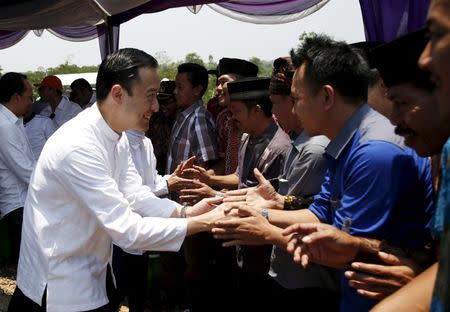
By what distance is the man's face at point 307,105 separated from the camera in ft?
6.77

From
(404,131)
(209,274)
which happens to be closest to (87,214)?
(404,131)

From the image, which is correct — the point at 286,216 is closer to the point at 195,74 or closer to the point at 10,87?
the point at 195,74

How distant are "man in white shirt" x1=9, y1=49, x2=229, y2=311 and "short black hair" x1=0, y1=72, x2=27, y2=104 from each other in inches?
120

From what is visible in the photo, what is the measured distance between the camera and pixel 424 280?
128cm

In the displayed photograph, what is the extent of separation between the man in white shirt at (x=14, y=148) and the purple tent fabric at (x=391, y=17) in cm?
322

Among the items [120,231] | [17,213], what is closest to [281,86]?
[120,231]

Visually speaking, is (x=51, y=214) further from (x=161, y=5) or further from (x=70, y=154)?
(x=161, y=5)

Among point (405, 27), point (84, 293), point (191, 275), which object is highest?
point (405, 27)

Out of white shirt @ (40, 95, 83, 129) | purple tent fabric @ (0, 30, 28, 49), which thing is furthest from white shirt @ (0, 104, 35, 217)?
purple tent fabric @ (0, 30, 28, 49)

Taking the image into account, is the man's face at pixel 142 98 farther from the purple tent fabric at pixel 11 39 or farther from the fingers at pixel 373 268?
the purple tent fabric at pixel 11 39

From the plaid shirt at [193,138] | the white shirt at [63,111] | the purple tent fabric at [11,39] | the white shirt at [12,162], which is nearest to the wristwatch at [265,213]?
the plaid shirt at [193,138]

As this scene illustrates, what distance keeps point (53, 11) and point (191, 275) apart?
361cm

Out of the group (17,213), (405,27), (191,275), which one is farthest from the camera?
(17,213)

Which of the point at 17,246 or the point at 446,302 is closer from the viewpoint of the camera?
the point at 446,302
